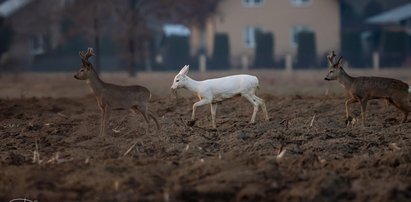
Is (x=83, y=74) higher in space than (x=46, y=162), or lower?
higher

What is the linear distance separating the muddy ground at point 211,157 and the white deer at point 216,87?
1.83ft

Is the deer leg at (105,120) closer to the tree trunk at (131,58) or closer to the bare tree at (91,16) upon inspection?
the bare tree at (91,16)

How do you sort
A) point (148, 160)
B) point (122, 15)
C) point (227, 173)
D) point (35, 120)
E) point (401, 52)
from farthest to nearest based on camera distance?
point (401, 52) → point (122, 15) → point (35, 120) → point (148, 160) → point (227, 173)

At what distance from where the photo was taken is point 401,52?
205ft

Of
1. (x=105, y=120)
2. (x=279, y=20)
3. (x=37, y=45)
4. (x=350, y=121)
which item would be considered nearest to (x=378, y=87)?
→ (x=350, y=121)

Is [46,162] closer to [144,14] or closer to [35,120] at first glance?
[35,120]

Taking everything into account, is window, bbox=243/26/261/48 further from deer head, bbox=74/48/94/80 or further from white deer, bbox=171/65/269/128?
deer head, bbox=74/48/94/80

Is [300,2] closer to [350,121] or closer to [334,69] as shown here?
[334,69]

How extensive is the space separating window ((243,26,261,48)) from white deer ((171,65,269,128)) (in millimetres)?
50298

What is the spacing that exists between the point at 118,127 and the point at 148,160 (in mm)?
4931

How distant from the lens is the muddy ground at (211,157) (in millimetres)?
9633

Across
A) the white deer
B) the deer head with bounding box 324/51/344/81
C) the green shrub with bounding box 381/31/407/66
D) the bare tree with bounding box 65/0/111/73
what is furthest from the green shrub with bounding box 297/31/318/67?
the white deer

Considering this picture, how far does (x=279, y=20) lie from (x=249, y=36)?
9.20 feet

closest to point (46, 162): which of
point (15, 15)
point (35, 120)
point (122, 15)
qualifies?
point (35, 120)
